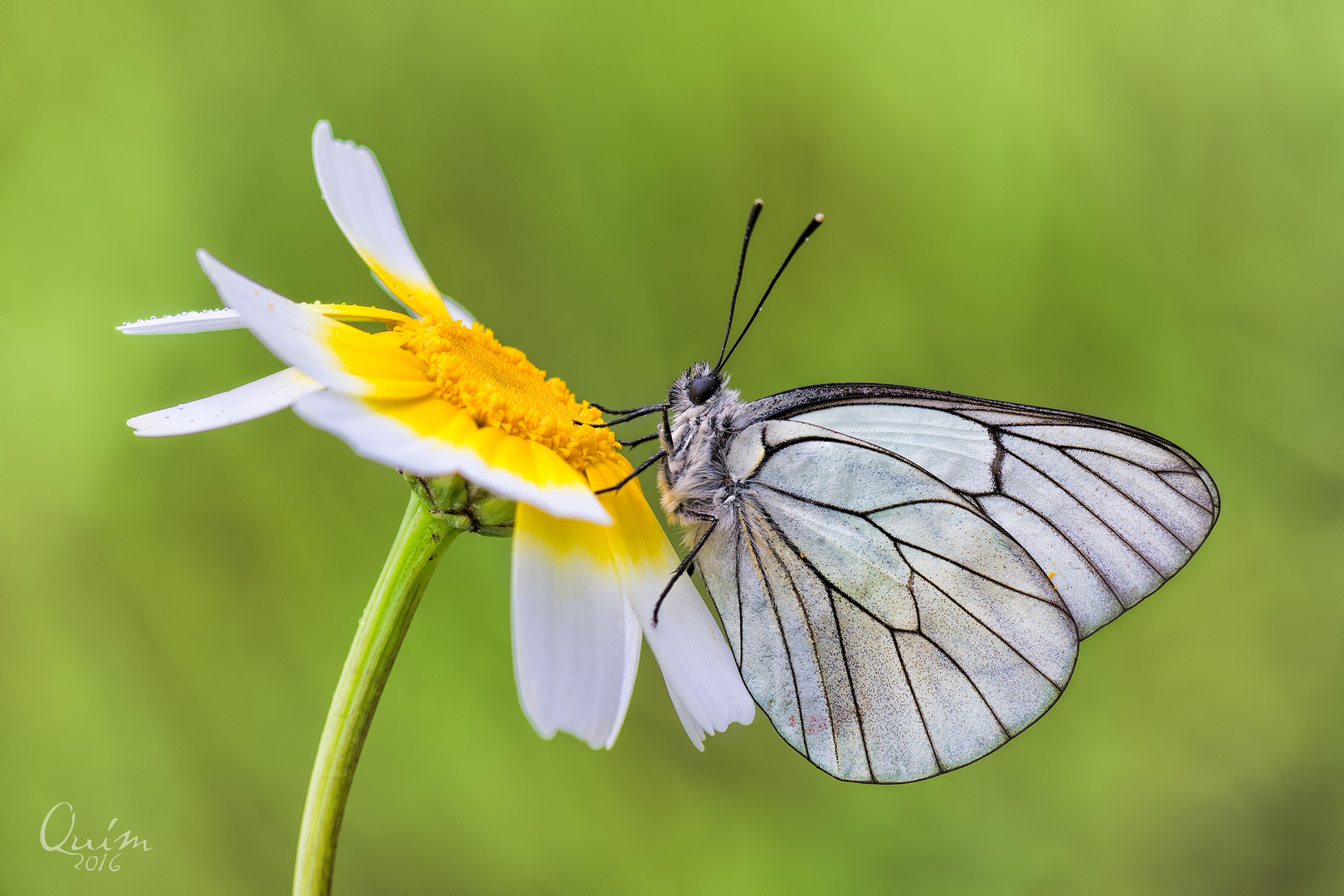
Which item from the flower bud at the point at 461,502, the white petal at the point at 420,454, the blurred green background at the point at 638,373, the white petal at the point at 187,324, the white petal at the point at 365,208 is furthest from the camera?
the blurred green background at the point at 638,373

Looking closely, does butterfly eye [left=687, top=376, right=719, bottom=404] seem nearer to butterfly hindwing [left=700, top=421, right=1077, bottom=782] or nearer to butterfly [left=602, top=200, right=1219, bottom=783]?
butterfly [left=602, top=200, right=1219, bottom=783]

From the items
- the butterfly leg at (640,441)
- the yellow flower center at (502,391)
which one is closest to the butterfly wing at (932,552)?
the butterfly leg at (640,441)

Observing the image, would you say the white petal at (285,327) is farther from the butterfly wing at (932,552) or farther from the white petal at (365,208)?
the butterfly wing at (932,552)

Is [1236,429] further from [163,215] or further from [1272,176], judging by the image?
[163,215]

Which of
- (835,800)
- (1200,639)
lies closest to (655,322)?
(835,800)

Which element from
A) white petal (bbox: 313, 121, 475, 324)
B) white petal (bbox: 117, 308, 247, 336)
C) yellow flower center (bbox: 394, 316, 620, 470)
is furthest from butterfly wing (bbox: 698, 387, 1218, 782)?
white petal (bbox: 117, 308, 247, 336)

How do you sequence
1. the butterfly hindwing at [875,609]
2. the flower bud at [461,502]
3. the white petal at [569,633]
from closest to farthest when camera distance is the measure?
the white petal at [569,633] → the flower bud at [461,502] → the butterfly hindwing at [875,609]
